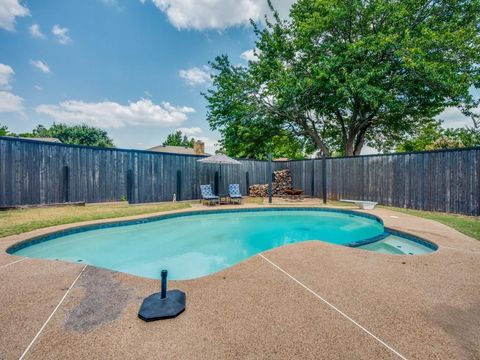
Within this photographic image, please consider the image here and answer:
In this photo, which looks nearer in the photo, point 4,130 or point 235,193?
point 235,193

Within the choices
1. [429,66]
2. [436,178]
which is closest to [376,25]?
[429,66]

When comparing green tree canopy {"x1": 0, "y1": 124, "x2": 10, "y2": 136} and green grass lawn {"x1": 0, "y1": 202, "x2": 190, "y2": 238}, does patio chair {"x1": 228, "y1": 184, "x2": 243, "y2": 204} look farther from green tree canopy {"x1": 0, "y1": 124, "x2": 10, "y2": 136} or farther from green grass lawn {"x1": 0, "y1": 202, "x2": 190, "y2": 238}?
green tree canopy {"x1": 0, "y1": 124, "x2": 10, "y2": 136}

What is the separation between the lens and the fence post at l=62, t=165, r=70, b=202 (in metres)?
7.43

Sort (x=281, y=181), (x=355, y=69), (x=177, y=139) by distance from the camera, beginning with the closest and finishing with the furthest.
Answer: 1. (x=355, y=69)
2. (x=281, y=181)
3. (x=177, y=139)

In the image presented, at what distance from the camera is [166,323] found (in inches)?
69.3

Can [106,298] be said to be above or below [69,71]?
below

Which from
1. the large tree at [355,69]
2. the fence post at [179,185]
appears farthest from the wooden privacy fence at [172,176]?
the large tree at [355,69]

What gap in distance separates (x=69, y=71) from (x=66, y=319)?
1724 cm

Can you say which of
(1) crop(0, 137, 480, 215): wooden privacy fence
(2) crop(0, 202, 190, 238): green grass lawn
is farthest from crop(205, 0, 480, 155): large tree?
(2) crop(0, 202, 190, 238): green grass lawn

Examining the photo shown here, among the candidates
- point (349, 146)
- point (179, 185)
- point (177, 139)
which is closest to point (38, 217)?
point (179, 185)

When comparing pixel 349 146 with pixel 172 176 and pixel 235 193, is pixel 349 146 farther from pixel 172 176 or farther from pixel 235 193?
pixel 172 176

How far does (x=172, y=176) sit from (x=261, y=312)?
8394mm

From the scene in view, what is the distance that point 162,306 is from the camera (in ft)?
6.28

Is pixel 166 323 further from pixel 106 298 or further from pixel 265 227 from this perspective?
pixel 265 227
